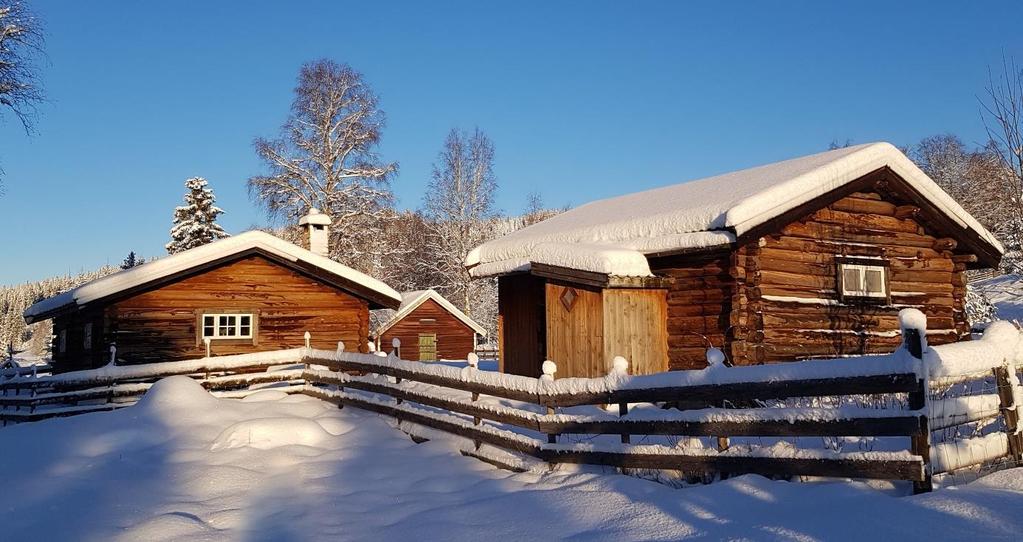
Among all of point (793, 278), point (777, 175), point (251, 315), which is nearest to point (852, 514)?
point (793, 278)

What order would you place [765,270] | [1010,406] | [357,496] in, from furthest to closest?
[765,270]
[357,496]
[1010,406]

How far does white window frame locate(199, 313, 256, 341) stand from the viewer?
55.8ft

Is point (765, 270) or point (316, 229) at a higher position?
point (316, 229)

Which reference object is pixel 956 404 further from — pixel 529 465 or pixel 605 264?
pixel 605 264

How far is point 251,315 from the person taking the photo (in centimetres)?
1755

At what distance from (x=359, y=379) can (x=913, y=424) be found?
840cm

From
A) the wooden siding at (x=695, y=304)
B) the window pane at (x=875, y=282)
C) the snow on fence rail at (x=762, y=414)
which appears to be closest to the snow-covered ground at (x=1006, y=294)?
the window pane at (x=875, y=282)

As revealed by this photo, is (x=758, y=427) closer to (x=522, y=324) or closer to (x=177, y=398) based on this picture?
(x=177, y=398)

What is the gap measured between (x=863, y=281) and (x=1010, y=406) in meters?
8.78

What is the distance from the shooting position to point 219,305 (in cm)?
1716

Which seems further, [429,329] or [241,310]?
[429,329]

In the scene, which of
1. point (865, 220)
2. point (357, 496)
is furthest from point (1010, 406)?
point (865, 220)

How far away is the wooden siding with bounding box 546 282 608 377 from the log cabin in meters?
6.65

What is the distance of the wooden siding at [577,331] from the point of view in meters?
12.2
